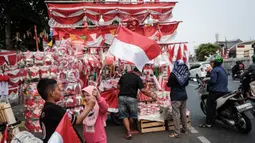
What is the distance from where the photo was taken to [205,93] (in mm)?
7102

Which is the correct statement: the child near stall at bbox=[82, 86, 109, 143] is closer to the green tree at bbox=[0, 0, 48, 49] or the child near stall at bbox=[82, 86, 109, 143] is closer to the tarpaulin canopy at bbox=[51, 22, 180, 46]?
the tarpaulin canopy at bbox=[51, 22, 180, 46]

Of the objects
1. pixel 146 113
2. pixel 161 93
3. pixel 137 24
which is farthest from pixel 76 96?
pixel 137 24

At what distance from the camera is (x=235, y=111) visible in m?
5.91

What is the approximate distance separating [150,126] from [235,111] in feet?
7.00

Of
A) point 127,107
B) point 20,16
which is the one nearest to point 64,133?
point 127,107

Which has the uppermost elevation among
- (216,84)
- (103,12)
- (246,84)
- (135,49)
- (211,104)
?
(103,12)

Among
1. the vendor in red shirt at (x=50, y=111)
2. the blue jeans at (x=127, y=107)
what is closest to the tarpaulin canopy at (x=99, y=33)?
the blue jeans at (x=127, y=107)

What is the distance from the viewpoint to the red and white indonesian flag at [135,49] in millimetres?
5152

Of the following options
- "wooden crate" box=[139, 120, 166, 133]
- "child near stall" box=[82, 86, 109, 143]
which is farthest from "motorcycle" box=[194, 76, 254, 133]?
"child near stall" box=[82, 86, 109, 143]

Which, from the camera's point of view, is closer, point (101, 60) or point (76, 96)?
point (76, 96)

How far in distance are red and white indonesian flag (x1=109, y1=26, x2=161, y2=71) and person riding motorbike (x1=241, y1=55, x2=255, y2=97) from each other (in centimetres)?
405

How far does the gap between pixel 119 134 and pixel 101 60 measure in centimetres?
257

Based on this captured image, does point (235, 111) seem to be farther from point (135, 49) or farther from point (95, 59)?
point (95, 59)

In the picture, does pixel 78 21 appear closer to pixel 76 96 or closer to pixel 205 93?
pixel 76 96
